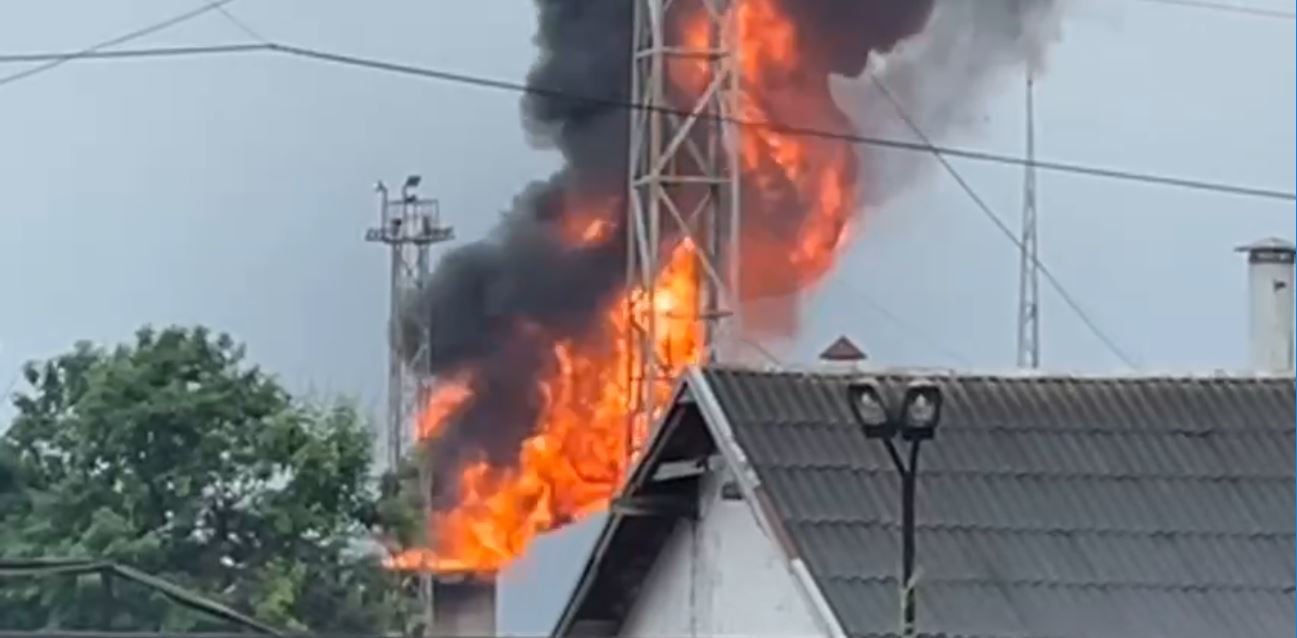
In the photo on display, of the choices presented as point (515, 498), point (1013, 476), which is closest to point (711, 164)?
point (515, 498)

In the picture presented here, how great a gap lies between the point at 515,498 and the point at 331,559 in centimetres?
203

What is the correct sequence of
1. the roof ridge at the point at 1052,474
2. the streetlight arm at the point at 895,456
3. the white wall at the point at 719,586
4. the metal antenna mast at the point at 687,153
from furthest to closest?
the metal antenna mast at the point at 687,153 → the white wall at the point at 719,586 → the roof ridge at the point at 1052,474 → the streetlight arm at the point at 895,456

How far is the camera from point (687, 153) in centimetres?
2719

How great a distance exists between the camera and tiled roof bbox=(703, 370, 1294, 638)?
55.6 ft

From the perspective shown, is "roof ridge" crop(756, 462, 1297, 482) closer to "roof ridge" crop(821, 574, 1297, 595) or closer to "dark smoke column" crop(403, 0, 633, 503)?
"roof ridge" crop(821, 574, 1297, 595)

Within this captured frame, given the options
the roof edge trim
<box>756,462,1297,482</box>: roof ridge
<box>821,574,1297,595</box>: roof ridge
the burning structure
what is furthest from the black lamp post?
the burning structure

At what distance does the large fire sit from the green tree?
86cm

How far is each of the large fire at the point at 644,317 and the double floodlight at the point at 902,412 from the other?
37.1 ft

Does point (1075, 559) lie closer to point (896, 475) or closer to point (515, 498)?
point (896, 475)

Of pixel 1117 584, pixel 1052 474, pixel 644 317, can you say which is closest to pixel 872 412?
pixel 1117 584

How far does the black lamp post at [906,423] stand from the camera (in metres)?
15.3

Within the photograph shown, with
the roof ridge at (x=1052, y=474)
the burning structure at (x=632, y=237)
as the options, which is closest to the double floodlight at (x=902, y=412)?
the roof ridge at (x=1052, y=474)

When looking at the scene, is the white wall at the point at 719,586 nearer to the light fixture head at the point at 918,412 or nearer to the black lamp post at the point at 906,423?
the black lamp post at the point at 906,423

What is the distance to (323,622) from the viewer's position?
29.0m
